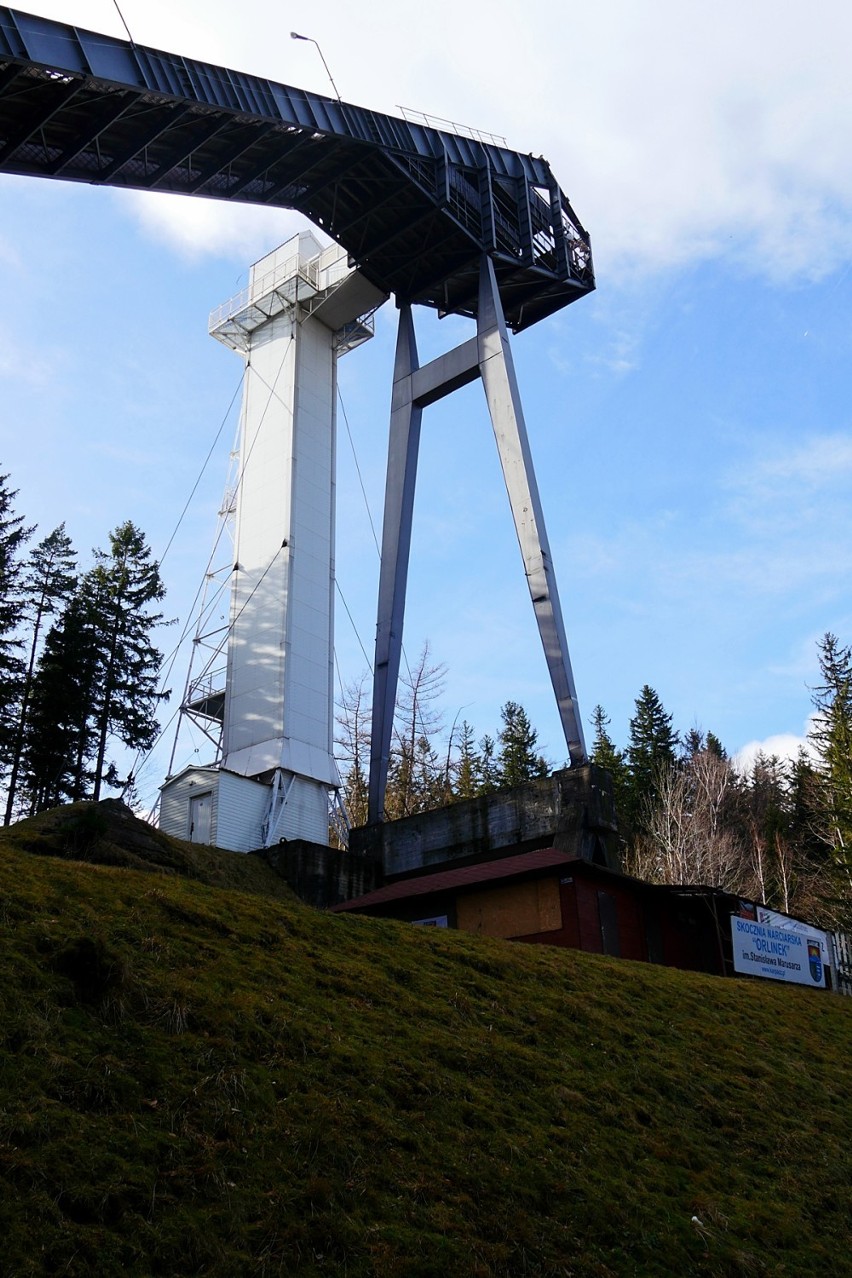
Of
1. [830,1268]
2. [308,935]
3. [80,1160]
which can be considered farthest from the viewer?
[308,935]

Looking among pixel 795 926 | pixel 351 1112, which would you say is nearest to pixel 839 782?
pixel 795 926

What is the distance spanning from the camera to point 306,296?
40281 millimetres

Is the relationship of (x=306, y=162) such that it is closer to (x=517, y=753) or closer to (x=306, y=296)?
(x=306, y=296)

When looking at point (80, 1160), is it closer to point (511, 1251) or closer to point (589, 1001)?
point (511, 1251)

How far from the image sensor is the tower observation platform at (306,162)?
82.1ft

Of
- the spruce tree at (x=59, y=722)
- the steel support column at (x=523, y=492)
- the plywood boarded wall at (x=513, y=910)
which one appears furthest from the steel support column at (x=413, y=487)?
the spruce tree at (x=59, y=722)

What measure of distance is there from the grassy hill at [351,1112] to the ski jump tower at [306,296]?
49.6ft

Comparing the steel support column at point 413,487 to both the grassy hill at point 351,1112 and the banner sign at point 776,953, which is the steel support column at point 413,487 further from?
the grassy hill at point 351,1112

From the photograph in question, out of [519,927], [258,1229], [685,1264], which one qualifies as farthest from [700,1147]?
[519,927]

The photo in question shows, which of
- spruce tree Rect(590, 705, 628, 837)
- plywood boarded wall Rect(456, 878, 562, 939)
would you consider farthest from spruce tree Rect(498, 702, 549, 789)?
plywood boarded wall Rect(456, 878, 562, 939)

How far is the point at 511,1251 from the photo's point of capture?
880 cm

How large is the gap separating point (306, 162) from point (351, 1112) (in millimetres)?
27866

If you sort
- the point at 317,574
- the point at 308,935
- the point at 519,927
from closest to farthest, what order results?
1. the point at 308,935
2. the point at 519,927
3. the point at 317,574

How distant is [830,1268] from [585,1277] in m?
3.16
